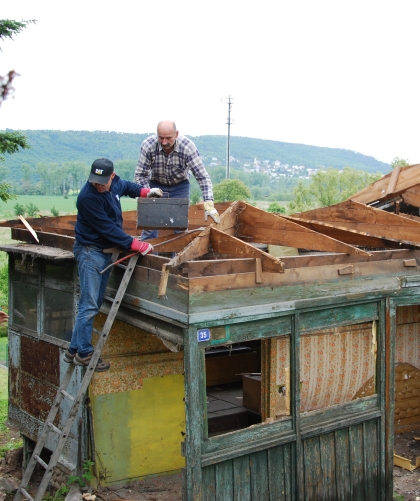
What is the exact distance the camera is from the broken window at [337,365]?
22.0 ft

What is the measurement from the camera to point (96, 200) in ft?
20.1

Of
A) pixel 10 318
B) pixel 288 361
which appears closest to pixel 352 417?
pixel 288 361

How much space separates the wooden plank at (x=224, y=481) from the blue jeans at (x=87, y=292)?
1.75m

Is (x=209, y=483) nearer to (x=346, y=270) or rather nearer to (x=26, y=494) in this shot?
(x=26, y=494)

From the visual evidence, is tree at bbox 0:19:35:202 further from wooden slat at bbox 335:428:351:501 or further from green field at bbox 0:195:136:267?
green field at bbox 0:195:136:267

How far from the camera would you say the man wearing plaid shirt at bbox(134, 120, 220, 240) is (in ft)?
25.3

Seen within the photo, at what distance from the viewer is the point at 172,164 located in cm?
783

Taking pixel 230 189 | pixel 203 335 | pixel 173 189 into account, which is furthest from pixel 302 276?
pixel 230 189

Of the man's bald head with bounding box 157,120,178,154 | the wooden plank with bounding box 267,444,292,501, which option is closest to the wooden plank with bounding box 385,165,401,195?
the man's bald head with bounding box 157,120,178,154

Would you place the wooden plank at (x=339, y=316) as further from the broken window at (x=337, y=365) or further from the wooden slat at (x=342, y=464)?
the wooden slat at (x=342, y=464)

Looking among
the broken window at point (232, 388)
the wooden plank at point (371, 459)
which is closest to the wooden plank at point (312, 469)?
the wooden plank at point (371, 459)

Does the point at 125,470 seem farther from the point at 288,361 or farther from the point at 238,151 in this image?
the point at 238,151

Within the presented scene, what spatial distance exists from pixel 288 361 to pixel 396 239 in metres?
2.37

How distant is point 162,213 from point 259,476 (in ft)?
9.36
